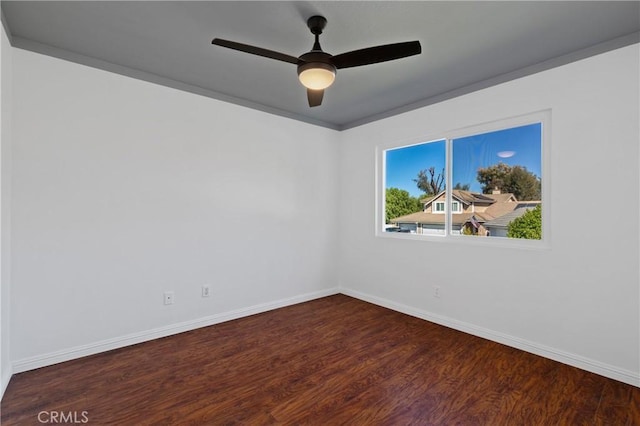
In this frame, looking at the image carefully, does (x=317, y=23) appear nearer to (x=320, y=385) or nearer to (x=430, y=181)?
(x=430, y=181)

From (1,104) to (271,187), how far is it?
233 cm

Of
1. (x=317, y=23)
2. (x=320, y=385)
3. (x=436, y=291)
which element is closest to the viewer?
(x=317, y=23)

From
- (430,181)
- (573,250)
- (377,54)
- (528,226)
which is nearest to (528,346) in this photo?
(573,250)

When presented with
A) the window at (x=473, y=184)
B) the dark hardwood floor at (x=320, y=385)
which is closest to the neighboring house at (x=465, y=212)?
the window at (x=473, y=184)

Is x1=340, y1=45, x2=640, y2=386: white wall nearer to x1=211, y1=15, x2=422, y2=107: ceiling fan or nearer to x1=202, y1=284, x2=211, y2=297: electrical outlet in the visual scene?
x1=211, y1=15, x2=422, y2=107: ceiling fan

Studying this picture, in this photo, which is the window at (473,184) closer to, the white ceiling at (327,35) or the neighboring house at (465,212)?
the neighboring house at (465,212)

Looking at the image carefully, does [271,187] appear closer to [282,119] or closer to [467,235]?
[282,119]

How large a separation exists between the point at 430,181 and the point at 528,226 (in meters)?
1.13

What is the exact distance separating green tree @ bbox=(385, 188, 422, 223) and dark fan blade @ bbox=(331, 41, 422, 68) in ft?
6.92

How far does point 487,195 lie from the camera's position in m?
3.11

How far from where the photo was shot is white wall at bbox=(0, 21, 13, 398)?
79.3 inches

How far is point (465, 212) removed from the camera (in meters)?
3.27

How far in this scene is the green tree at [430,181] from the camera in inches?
139

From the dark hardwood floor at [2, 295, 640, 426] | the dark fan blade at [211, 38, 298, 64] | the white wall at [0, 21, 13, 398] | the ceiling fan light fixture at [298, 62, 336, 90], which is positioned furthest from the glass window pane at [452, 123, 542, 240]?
the white wall at [0, 21, 13, 398]
